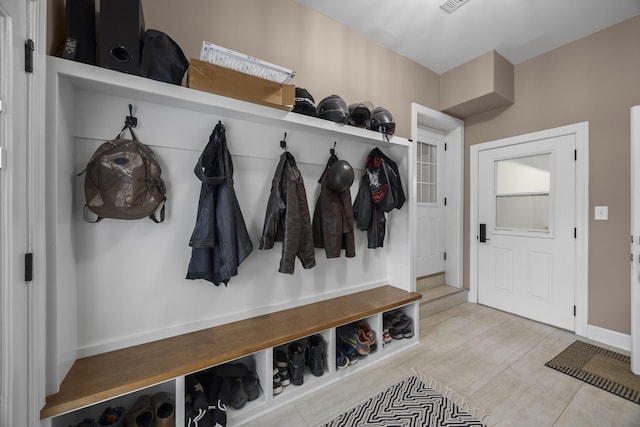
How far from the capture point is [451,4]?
208 cm

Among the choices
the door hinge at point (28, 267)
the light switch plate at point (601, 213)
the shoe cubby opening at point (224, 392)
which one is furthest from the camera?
the light switch plate at point (601, 213)

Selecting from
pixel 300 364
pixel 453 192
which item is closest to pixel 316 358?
pixel 300 364

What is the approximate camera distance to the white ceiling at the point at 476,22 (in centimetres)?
211

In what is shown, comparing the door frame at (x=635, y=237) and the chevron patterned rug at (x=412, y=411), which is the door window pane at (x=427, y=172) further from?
the chevron patterned rug at (x=412, y=411)

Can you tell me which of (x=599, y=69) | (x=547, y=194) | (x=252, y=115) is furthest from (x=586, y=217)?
(x=252, y=115)

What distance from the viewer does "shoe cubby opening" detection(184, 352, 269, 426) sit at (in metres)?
1.35

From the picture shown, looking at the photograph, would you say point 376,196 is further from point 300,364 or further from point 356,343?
point 300,364

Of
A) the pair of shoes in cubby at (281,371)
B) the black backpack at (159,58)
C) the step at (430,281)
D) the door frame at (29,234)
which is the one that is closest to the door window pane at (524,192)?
the step at (430,281)

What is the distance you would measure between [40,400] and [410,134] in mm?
3269

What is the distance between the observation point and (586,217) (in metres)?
2.46

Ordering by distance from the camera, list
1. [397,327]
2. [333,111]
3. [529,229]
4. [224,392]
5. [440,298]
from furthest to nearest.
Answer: [440,298], [529,229], [397,327], [333,111], [224,392]

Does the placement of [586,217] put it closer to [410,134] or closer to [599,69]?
[599,69]

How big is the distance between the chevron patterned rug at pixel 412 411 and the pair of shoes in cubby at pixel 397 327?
0.48m

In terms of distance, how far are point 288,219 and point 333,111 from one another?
34.5 inches
